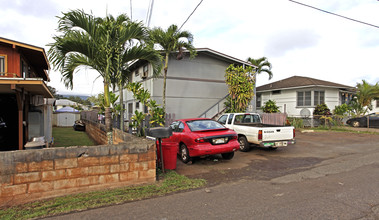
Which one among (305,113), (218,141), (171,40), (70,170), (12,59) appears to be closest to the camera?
(70,170)

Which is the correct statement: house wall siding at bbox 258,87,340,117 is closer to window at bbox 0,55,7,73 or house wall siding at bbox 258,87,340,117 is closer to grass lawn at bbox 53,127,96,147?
grass lawn at bbox 53,127,96,147

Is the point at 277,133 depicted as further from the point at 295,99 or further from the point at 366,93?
the point at 366,93

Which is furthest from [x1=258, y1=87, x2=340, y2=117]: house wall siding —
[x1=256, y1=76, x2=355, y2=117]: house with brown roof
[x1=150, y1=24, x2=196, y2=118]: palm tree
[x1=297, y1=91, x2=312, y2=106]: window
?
[x1=150, y1=24, x2=196, y2=118]: palm tree

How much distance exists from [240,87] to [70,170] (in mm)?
11777

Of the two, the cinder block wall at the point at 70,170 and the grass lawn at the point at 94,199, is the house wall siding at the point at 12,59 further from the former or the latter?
the grass lawn at the point at 94,199

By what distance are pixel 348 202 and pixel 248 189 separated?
175 cm

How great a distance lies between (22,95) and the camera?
853 centimetres

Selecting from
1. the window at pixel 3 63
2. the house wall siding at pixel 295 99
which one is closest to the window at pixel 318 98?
the house wall siding at pixel 295 99

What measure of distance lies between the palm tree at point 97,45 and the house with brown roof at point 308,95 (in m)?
16.3

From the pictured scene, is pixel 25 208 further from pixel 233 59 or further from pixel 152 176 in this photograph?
pixel 233 59

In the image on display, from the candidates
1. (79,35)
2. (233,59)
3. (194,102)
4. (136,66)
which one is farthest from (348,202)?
(136,66)

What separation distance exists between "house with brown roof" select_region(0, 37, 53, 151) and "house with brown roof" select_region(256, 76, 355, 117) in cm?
1720

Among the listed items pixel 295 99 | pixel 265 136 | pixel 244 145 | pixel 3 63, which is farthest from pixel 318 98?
pixel 3 63

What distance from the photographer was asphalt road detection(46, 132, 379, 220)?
12.1 ft
